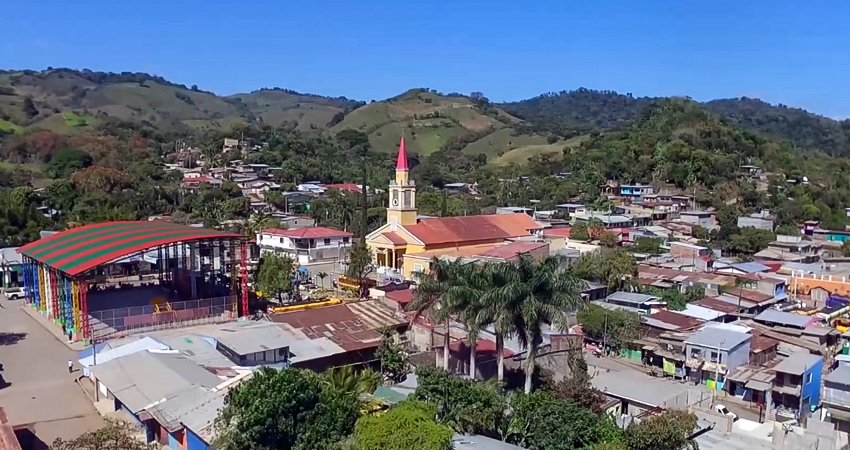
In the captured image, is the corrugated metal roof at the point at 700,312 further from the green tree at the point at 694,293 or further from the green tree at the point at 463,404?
the green tree at the point at 463,404

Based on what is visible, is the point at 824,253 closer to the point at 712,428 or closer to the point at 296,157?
the point at 712,428

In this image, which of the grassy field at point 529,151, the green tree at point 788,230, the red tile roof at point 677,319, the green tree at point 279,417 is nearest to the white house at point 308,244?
the red tile roof at point 677,319

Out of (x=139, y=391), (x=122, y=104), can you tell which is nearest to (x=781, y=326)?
(x=139, y=391)

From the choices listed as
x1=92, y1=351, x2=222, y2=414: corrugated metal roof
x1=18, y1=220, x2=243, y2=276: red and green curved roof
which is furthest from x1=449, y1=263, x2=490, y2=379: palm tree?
x1=18, y1=220, x2=243, y2=276: red and green curved roof

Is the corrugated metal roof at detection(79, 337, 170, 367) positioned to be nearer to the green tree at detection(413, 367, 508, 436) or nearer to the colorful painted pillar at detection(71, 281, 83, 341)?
the colorful painted pillar at detection(71, 281, 83, 341)

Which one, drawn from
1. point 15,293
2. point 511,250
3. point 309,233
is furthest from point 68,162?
point 511,250

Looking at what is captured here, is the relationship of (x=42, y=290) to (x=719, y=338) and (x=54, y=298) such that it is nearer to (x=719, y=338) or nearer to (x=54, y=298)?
(x=54, y=298)
